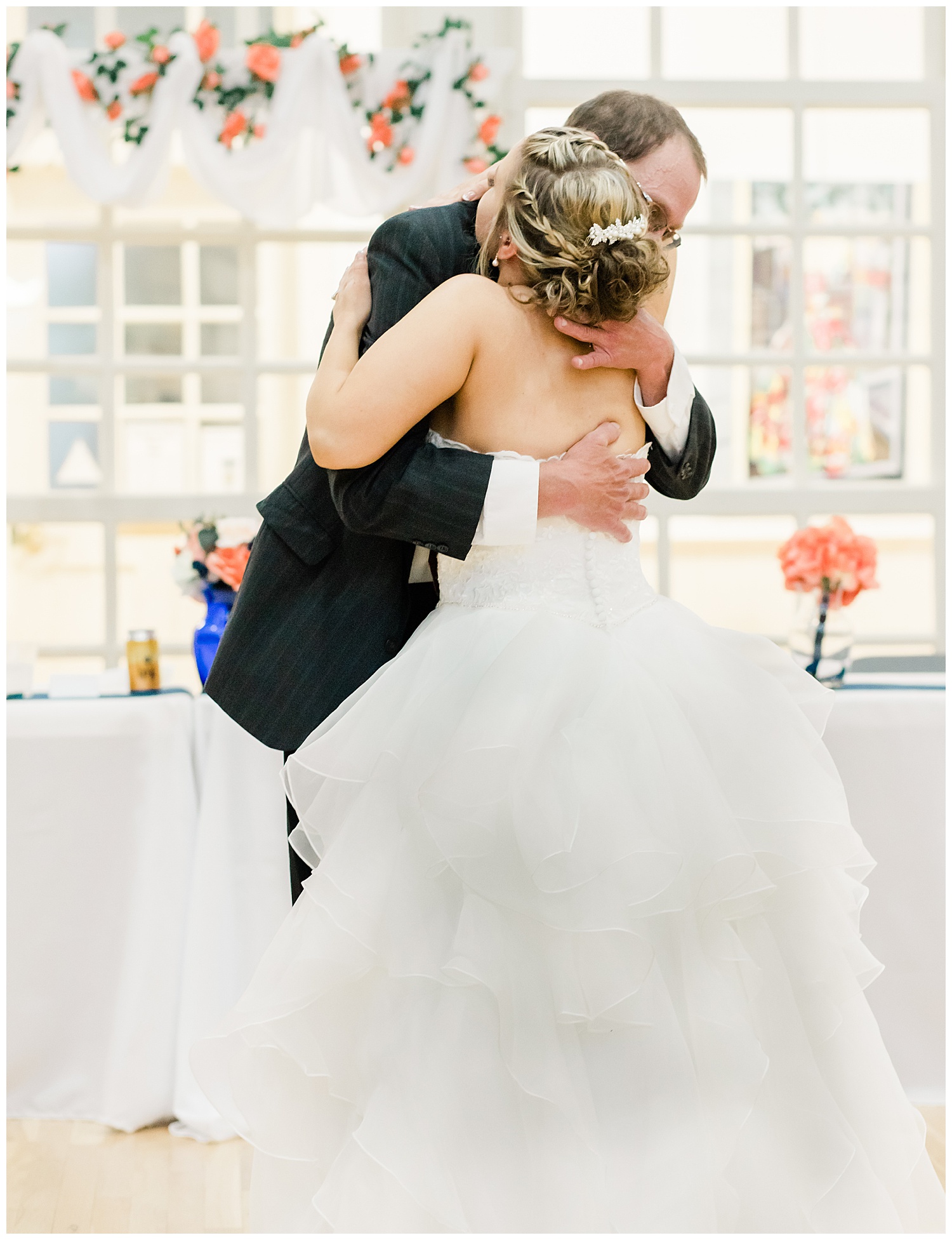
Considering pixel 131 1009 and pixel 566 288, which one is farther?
pixel 131 1009

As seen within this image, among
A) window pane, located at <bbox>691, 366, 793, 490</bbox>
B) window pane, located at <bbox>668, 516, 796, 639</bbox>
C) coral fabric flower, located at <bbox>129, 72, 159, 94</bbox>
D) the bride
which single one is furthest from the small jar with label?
window pane, located at <bbox>691, 366, 793, 490</bbox>

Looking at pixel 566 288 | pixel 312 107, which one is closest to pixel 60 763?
pixel 566 288

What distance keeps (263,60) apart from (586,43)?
3.40 feet

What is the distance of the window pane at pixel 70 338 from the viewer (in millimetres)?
3521

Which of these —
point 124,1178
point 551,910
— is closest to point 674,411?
point 551,910

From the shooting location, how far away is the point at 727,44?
11.7 feet

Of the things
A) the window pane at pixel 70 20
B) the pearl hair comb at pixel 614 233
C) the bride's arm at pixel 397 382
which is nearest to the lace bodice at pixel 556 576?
the bride's arm at pixel 397 382

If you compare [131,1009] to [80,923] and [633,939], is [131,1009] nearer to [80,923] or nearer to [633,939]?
[80,923]

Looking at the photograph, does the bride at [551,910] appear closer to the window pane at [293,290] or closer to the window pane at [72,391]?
the window pane at [293,290]

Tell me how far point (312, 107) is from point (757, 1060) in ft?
9.60

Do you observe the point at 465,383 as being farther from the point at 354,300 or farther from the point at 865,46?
the point at 865,46

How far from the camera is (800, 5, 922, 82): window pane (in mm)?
3602

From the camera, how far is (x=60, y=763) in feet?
7.29

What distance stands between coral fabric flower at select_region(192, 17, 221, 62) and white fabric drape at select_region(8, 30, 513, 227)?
20 mm
